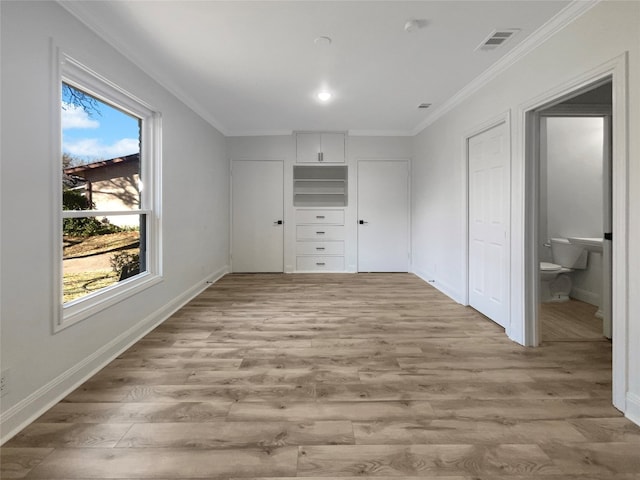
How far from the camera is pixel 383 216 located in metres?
5.97

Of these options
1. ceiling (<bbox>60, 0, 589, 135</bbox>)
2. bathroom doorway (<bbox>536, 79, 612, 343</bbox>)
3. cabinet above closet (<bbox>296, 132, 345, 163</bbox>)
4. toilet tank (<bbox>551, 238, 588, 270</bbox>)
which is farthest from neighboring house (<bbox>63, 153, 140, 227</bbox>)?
toilet tank (<bbox>551, 238, 588, 270</bbox>)

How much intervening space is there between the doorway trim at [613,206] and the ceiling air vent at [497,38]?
20.9 inches

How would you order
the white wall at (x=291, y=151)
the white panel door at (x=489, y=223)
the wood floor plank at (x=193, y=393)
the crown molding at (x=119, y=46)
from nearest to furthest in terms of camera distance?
the wood floor plank at (x=193, y=393) < the crown molding at (x=119, y=46) < the white panel door at (x=489, y=223) < the white wall at (x=291, y=151)

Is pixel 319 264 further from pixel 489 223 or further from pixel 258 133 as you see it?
pixel 489 223

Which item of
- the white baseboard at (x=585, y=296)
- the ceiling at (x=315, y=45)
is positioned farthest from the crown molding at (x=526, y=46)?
the white baseboard at (x=585, y=296)

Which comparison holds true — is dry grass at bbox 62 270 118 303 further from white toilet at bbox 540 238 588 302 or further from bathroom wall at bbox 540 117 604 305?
bathroom wall at bbox 540 117 604 305

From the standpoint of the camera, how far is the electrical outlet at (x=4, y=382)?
5.16ft

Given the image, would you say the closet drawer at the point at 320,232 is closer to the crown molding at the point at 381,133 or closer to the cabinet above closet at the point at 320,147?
the cabinet above closet at the point at 320,147

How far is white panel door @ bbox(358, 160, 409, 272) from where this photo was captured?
591 cm

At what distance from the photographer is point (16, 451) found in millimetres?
1511

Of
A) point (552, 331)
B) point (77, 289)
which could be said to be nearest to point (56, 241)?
point (77, 289)

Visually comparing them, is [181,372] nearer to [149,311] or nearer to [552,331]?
[149,311]

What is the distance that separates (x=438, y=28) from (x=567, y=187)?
3.22 m

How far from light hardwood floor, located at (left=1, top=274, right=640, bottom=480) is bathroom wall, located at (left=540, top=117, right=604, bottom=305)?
7.00ft
